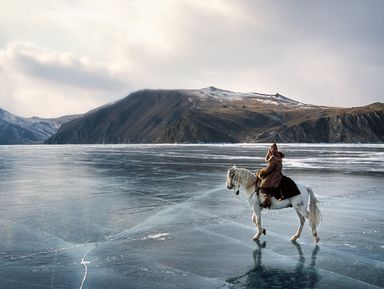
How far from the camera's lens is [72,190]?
21.4 m

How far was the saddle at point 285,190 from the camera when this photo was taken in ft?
35.2

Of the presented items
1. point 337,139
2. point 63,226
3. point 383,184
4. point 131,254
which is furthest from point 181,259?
point 337,139

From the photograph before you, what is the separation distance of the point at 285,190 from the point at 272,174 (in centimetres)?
58

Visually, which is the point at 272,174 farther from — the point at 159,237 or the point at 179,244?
the point at 159,237

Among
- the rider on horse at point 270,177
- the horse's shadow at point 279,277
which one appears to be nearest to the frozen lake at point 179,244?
the horse's shadow at point 279,277

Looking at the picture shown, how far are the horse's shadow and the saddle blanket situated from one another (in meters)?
2.14

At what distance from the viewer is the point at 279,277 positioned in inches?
315

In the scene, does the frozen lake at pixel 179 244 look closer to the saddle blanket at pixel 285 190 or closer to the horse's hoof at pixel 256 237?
the horse's hoof at pixel 256 237

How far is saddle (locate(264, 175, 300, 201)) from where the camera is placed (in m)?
10.7

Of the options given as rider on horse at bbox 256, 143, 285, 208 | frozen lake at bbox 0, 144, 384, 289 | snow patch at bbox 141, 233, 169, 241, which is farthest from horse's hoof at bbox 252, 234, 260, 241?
snow patch at bbox 141, 233, 169, 241

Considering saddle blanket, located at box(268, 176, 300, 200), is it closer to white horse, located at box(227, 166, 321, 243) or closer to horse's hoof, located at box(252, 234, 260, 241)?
white horse, located at box(227, 166, 321, 243)

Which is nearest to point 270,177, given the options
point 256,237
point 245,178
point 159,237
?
point 245,178

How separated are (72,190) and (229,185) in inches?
495

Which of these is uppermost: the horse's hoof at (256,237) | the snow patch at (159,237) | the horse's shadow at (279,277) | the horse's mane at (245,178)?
the horse's mane at (245,178)
